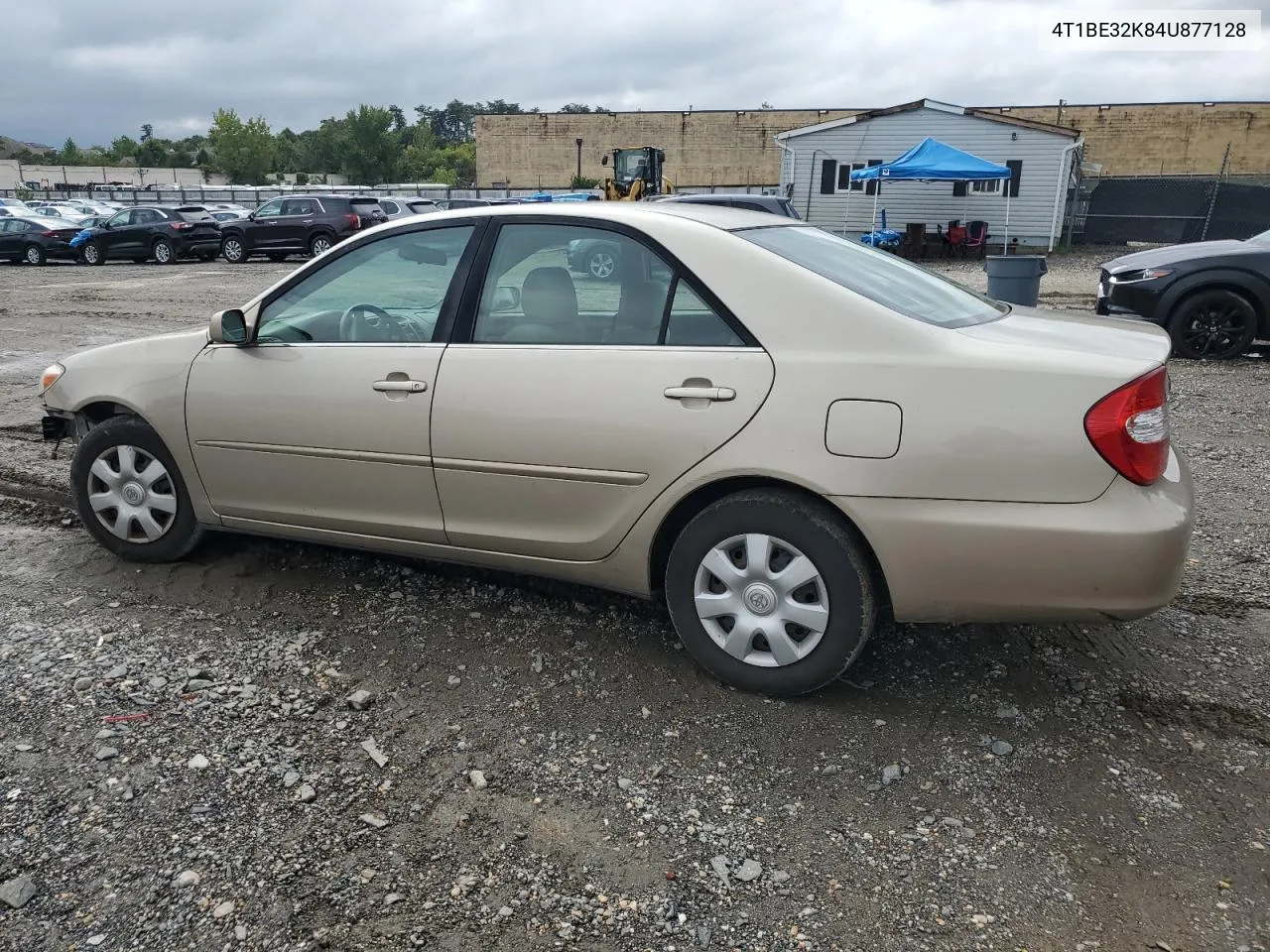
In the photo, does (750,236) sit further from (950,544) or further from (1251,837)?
(1251,837)

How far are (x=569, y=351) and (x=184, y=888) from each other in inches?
78.1

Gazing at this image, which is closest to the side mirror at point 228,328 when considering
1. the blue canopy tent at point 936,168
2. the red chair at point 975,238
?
the blue canopy tent at point 936,168

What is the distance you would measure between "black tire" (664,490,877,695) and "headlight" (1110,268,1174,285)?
319 inches

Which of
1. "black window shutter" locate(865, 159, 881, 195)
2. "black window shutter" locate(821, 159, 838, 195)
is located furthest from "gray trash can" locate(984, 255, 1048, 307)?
"black window shutter" locate(821, 159, 838, 195)

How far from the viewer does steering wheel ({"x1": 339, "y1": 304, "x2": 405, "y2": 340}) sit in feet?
12.6

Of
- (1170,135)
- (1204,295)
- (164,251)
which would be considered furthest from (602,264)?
(1170,135)

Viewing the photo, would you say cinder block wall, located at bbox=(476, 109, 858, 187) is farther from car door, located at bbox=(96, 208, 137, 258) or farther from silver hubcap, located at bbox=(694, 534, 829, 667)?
silver hubcap, located at bbox=(694, 534, 829, 667)

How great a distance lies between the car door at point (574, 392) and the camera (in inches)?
125

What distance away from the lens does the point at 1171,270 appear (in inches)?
375

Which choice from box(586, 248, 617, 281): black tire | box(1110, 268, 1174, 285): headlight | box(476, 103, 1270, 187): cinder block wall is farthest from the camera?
box(476, 103, 1270, 187): cinder block wall

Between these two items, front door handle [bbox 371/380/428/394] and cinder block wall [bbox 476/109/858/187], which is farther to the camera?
cinder block wall [bbox 476/109/858/187]

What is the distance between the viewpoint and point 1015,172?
28.3 metres

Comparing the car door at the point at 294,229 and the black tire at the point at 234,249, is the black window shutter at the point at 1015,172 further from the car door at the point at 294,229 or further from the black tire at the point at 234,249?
the black tire at the point at 234,249

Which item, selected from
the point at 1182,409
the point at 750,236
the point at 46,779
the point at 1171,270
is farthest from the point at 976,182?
the point at 46,779
